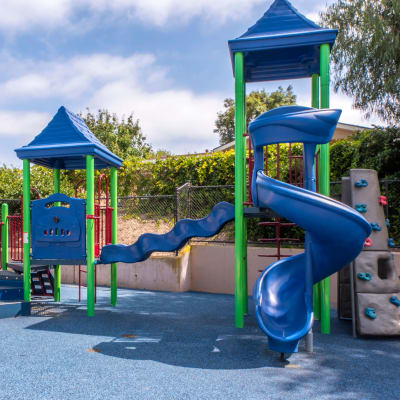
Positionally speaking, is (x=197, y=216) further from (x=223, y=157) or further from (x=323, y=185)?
(x=323, y=185)

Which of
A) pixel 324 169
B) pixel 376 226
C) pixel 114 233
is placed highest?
pixel 324 169

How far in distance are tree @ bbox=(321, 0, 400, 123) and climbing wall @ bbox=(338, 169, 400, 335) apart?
15.9ft

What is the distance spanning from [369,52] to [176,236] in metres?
7.13

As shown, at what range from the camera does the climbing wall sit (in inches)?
179

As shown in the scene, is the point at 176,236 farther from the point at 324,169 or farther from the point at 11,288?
the point at 11,288

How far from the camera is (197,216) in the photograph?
966cm

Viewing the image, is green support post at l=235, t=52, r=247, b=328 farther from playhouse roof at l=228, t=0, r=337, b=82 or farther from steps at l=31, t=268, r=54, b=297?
steps at l=31, t=268, r=54, b=297

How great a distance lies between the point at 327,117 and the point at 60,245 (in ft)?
→ 15.1

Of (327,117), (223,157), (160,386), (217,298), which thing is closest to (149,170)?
(223,157)

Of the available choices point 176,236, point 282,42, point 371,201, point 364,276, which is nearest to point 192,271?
point 176,236

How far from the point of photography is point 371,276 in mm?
4805

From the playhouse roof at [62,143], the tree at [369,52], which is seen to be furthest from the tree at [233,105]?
the playhouse roof at [62,143]

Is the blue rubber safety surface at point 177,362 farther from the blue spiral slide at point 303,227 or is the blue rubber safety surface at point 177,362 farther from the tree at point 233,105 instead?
the tree at point 233,105

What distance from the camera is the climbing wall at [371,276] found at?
455cm
